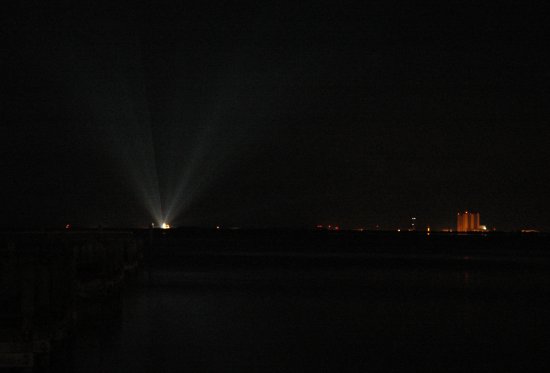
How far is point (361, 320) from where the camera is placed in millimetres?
27578

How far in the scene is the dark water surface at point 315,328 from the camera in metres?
19.8

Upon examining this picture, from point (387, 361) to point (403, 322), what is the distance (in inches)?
288

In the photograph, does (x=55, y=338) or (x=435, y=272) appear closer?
(x=55, y=338)

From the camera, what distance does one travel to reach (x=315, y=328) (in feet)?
83.0

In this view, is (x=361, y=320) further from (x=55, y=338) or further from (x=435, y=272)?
(x=435, y=272)

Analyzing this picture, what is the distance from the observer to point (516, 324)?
27156 mm

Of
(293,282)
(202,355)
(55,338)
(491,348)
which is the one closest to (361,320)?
(491,348)

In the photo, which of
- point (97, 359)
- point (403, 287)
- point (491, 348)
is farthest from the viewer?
point (403, 287)

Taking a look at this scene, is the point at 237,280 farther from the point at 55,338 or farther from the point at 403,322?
the point at 55,338

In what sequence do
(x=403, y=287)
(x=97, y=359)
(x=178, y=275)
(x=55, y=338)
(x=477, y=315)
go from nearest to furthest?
(x=55, y=338) → (x=97, y=359) → (x=477, y=315) → (x=403, y=287) → (x=178, y=275)

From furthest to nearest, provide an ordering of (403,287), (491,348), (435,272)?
(435,272), (403,287), (491,348)


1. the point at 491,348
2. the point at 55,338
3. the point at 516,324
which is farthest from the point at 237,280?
the point at 55,338

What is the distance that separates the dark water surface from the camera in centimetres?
1975

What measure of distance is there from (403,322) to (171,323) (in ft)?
24.2
